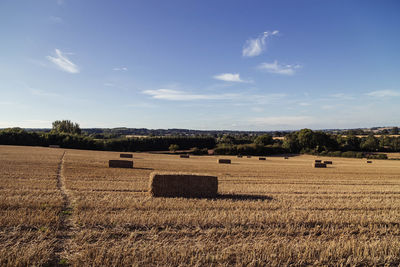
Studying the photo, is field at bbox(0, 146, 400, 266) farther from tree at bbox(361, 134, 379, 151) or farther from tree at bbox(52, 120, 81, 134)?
tree at bbox(52, 120, 81, 134)

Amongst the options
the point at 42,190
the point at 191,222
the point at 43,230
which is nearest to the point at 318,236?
the point at 191,222

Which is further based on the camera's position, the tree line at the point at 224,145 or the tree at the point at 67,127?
the tree at the point at 67,127

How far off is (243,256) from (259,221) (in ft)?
8.28

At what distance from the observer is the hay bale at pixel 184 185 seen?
12.0m

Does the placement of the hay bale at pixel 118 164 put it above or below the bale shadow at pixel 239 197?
above

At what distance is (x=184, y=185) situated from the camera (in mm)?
12242

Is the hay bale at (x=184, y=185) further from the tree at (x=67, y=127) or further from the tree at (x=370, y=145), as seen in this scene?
the tree at (x=67, y=127)

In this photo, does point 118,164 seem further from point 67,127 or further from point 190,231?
point 67,127

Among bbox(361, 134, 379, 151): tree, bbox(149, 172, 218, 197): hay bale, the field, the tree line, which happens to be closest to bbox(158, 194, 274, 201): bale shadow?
bbox(149, 172, 218, 197): hay bale

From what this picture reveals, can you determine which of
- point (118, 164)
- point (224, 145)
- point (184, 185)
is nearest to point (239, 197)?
point (184, 185)

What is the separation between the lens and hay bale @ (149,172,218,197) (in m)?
12.0

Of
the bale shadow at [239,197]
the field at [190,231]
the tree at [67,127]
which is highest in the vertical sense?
the tree at [67,127]

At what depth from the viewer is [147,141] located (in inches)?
3401

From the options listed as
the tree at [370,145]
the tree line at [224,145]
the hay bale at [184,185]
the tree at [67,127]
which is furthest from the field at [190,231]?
the tree at [67,127]
